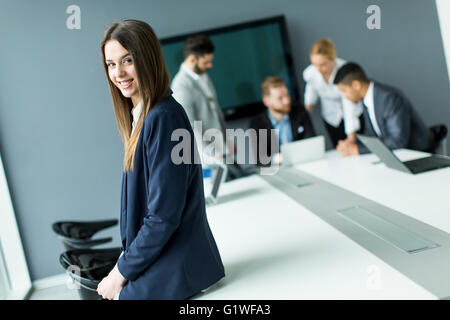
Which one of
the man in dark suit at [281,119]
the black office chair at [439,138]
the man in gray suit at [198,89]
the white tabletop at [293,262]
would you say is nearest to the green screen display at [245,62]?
the man in dark suit at [281,119]

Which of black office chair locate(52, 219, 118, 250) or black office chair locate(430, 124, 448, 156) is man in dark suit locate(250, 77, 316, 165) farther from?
black office chair locate(52, 219, 118, 250)

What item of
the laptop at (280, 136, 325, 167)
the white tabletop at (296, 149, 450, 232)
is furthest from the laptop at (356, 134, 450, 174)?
the laptop at (280, 136, 325, 167)

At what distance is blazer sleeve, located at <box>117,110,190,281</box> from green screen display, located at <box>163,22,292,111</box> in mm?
3256

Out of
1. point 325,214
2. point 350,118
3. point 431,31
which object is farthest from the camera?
point 431,31

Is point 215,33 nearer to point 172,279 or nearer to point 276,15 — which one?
point 276,15

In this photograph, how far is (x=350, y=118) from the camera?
409 cm

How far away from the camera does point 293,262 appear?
1.72m

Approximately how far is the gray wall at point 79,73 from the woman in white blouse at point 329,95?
0.70ft

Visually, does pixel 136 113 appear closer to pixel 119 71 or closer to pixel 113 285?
pixel 119 71

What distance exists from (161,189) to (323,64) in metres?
3.21

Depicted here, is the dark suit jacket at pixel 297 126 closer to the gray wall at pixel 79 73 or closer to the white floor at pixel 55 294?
the gray wall at pixel 79 73

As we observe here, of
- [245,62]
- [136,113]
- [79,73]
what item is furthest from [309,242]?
[79,73]
